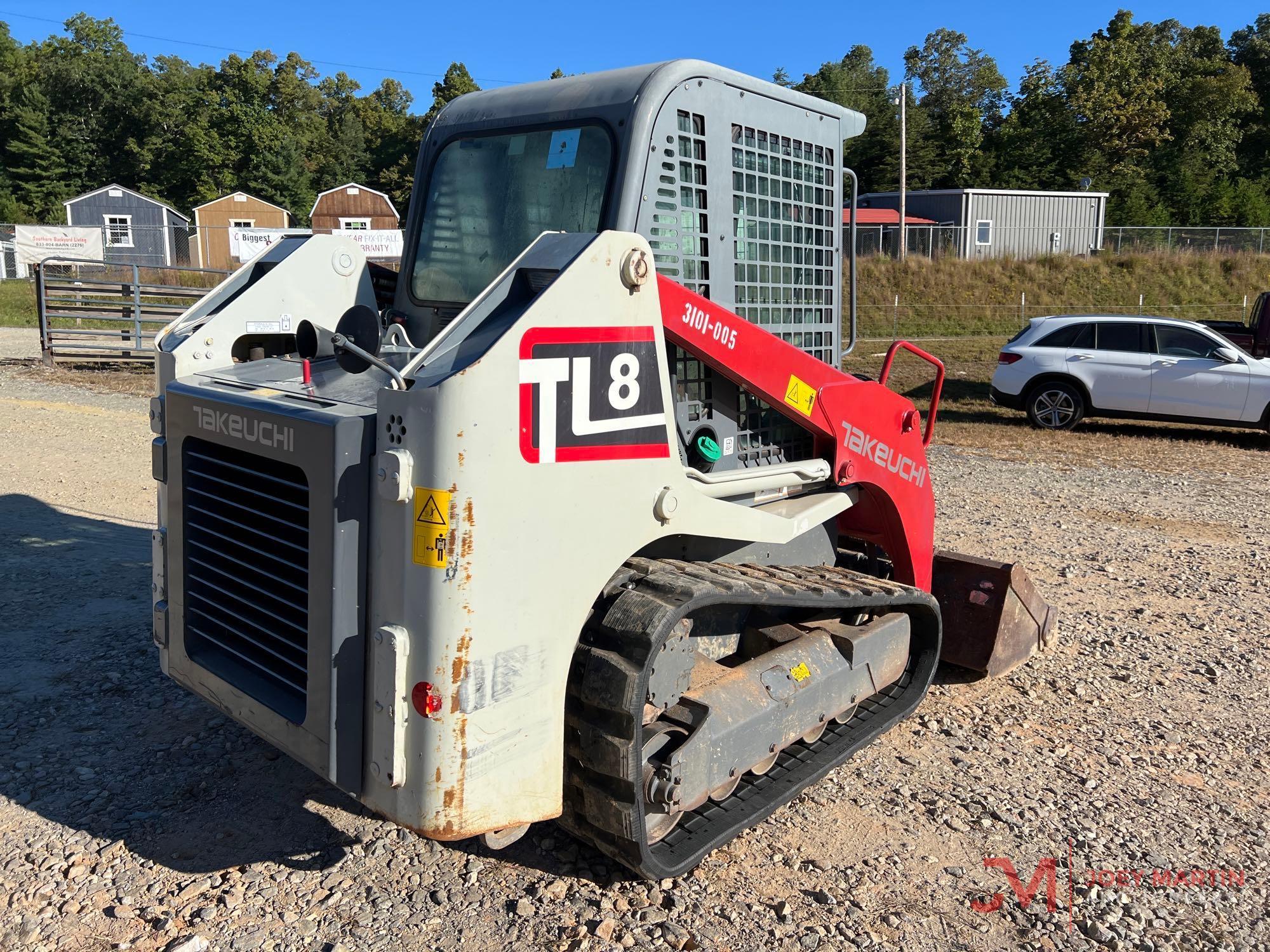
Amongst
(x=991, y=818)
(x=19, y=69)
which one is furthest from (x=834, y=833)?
(x=19, y=69)

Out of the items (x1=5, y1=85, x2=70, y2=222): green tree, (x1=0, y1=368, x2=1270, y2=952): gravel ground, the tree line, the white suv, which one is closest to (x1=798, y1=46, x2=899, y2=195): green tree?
Answer: the tree line

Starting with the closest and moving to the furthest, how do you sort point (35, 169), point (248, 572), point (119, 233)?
point (248, 572) → point (119, 233) → point (35, 169)

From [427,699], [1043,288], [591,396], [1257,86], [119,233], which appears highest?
[1257,86]

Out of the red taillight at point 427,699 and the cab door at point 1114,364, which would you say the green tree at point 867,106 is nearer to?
the cab door at point 1114,364

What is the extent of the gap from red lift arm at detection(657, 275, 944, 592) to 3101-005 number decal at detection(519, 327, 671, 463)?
0.97 feet

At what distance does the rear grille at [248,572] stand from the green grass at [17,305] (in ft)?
87.7

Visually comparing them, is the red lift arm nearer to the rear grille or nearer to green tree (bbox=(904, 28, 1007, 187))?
the rear grille

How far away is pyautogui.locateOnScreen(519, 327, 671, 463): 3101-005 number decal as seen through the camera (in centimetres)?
287

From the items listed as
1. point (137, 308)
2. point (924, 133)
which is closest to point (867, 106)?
point (924, 133)

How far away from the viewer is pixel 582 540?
3.05 meters

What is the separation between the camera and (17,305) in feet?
97.8

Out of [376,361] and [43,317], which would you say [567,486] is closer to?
[376,361]

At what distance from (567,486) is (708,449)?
0.99 meters

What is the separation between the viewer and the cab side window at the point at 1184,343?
13106 mm
